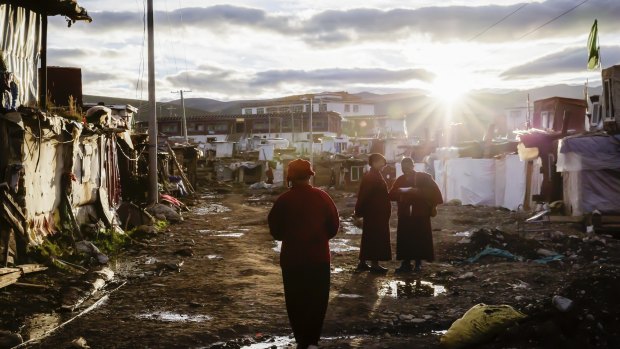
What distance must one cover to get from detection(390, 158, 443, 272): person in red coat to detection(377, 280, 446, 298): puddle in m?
0.72

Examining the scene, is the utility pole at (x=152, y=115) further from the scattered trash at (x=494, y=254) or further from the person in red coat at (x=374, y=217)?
the scattered trash at (x=494, y=254)

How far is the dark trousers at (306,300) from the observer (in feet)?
18.4

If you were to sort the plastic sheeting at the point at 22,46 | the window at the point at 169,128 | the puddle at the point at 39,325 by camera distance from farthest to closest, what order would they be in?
the window at the point at 169,128 < the plastic sheeting at the point at 22,46 < the puddle at the point at 39,325

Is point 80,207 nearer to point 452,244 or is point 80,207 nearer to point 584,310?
point 452,244

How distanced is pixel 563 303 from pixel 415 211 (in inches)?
166

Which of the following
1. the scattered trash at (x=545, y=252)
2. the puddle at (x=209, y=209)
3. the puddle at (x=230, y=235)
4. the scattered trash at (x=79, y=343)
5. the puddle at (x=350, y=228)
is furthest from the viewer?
the puddle at (x=209, y=209)

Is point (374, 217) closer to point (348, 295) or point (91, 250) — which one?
point (348, 295)

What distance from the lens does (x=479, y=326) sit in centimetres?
584

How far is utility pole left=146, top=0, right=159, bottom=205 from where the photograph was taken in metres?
19.2

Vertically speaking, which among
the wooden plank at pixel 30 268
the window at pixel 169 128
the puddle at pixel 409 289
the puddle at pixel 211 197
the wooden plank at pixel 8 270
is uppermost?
the window at pixel 169 128

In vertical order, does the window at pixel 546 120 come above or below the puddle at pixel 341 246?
above

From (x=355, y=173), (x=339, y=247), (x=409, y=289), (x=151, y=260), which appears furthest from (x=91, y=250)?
(x=355, y=173)

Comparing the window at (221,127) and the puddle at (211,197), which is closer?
the puddle at (211,197)

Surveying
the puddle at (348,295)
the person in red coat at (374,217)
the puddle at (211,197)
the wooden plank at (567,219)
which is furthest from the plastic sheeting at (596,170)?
the puddle at (211,197)
